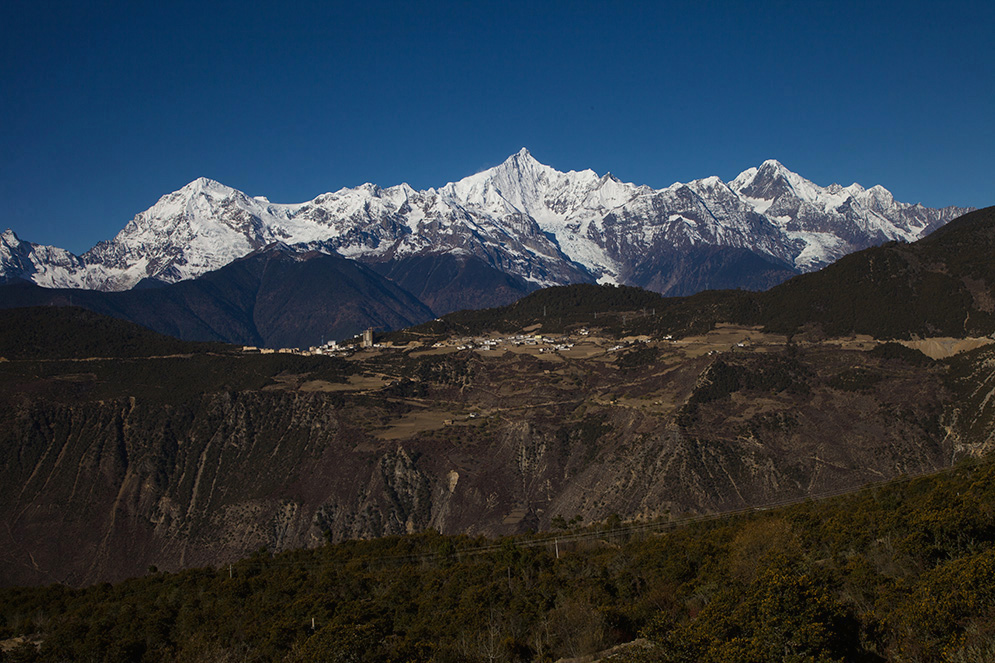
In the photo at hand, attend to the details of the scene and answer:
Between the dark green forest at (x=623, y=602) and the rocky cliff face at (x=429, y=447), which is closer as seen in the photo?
the dark green forest at (x=623, y=602)

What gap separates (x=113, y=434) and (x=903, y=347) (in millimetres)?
145941

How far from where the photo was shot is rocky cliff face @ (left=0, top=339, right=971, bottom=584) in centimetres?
11312

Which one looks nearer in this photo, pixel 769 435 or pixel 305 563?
pixel 305 563

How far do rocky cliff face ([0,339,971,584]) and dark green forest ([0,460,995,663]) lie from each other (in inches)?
1700

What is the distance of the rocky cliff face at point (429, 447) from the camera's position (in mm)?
113125

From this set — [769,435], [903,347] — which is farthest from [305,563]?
[903,347]

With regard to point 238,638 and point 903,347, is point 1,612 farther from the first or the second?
point 903,347

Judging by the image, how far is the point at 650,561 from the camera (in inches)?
2128

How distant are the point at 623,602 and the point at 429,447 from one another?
93.9m

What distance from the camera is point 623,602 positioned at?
4472 centimetres

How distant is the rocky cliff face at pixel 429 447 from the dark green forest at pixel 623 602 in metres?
43.2

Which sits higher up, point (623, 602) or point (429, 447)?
point (429, 447)

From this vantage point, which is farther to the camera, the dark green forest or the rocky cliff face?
the rocky cliff face

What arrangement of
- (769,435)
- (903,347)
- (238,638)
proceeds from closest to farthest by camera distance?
(238,638) → (769,435) → (903,347)
